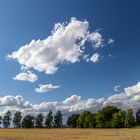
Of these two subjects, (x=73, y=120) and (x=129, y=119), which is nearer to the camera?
(x=129, y=119)

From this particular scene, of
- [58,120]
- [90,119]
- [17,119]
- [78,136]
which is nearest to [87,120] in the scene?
[90,119]

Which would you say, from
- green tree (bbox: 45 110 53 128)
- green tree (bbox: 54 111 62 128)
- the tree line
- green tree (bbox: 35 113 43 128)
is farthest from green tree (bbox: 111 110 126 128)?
green tree (bbox: 35 113 43 128)

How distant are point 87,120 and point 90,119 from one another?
191 cm

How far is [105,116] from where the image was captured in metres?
147

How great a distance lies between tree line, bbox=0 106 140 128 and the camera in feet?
441

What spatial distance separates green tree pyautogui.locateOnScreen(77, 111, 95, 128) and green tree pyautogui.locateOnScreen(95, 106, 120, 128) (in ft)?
11.7

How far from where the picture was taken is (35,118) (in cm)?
18838

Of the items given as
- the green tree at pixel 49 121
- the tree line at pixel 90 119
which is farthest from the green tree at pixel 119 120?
the green tree at pixel 49 121

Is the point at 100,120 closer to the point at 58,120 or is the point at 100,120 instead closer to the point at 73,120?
the point at 73,120

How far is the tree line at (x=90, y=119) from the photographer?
134 meters

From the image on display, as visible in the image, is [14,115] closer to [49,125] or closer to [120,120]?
[49,125]

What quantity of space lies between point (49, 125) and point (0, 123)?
3005cm

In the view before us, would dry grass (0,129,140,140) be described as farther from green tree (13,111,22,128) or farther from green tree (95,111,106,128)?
green tree (13,111,22,128)

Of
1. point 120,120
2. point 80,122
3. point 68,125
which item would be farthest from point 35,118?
point 120,120
